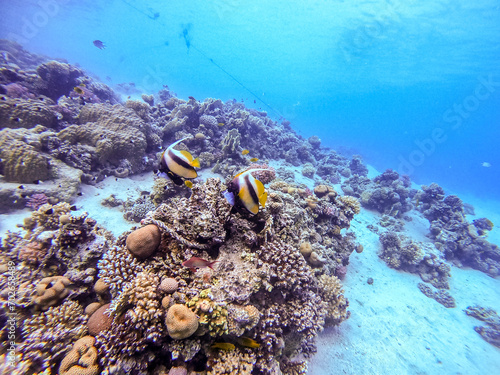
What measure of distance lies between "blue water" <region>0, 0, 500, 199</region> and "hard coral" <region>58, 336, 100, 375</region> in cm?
1983

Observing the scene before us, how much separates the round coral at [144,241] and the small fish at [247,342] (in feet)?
6.02

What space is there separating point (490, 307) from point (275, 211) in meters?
12.5

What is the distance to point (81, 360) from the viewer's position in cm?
213

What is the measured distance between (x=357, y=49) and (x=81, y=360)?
68.3 meters

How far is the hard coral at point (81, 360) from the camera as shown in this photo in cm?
206

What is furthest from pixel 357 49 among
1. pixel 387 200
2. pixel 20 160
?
pixel 20 160

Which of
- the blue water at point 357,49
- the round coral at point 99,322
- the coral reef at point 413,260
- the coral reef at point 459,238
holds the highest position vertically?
the blue water at point 357,49

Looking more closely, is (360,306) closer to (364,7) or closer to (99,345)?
(99,345)

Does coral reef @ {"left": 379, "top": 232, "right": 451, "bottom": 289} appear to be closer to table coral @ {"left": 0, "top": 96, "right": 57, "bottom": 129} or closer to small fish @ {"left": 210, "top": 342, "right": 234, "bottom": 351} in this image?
small fish @ {"left": 210, "top": 342, "right": 234, "bottom": 351}

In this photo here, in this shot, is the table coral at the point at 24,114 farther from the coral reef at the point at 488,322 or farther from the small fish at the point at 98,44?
the coral reef at the point at 488,322

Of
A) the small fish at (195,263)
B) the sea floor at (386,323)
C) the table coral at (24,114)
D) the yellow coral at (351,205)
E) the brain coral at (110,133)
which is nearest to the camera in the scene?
the small fish at (195,263)

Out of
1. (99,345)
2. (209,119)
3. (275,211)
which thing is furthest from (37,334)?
(209,119)

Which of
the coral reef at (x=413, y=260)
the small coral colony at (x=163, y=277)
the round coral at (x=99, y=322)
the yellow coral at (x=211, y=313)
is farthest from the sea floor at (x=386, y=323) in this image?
the yellow coral at (x=211, y=313)

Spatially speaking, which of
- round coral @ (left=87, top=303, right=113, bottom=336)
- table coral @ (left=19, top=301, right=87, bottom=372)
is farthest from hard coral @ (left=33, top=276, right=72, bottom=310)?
round coral @ (left=87, top=303, right=113, bottom=336)
